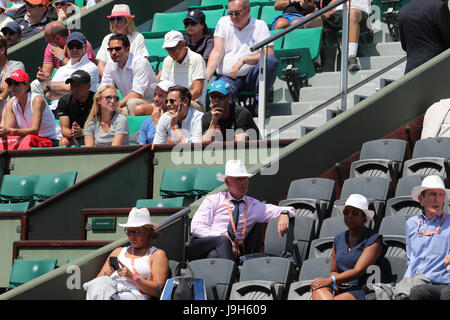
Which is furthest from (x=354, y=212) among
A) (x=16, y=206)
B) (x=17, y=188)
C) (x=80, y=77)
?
(x=80, y=77)

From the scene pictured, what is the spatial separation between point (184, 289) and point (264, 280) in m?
0.67

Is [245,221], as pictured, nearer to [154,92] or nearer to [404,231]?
[404,231]

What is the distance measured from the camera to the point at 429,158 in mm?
9250

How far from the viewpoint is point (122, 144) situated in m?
11.1

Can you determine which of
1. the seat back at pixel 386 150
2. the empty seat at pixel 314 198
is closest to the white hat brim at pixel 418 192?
the empty seat at pixel 314 198

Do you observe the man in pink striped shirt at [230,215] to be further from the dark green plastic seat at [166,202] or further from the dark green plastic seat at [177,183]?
the dark green plastic seat at [177,183]

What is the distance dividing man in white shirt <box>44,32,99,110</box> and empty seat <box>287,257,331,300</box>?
17.2 ft

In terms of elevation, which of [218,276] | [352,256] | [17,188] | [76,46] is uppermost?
[76,46]

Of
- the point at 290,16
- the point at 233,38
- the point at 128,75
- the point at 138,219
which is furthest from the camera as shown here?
the point at 290,16

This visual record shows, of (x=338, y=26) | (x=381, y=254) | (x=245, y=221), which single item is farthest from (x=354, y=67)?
(x=381, y=254)

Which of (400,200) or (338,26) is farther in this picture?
(338,26)

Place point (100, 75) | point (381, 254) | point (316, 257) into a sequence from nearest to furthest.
Result: point (381, 254) < point (316, 257) < point (100, 75)

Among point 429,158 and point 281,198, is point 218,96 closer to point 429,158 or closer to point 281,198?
point 281,198

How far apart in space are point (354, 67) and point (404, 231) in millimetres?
2841
